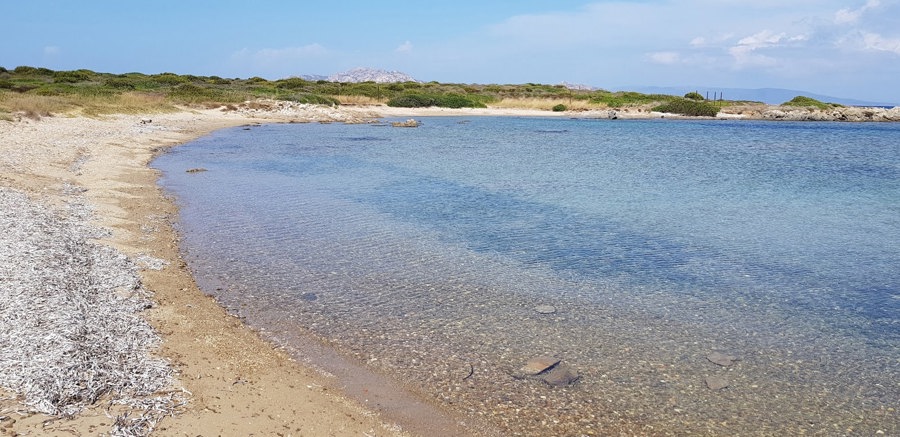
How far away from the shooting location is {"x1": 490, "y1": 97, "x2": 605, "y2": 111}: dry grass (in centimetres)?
8996

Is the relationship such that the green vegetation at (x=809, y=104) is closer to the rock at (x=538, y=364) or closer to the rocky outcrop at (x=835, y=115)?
the rocky outcrop at (x=835, y=115)

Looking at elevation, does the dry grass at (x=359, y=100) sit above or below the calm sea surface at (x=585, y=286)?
above

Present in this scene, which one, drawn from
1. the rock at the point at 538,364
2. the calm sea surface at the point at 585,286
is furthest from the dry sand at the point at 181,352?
the rock at the point at 538,364

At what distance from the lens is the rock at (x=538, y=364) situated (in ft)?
25.3

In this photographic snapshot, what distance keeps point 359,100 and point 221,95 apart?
62.9 ft

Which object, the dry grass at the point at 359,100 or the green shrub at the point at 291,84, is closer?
the dry grass at the point at 359,100

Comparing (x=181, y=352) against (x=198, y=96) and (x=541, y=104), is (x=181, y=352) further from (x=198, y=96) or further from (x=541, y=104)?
(x=541, y=104)

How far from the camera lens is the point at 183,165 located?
26.7m

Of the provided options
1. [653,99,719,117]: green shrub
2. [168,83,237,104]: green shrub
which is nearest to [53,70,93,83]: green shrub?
[168,83,237,104]: green shrub

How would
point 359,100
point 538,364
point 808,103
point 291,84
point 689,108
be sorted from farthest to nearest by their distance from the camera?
point 808,103 → point 291,84 → point 689,108 → point 359,100 → point 538,364

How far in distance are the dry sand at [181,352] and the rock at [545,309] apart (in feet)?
12.9

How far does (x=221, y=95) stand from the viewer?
63.6 meters

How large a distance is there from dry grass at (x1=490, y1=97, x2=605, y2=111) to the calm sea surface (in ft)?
214

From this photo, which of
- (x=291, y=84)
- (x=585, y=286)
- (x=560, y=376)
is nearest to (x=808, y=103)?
(x=291, y=84)
